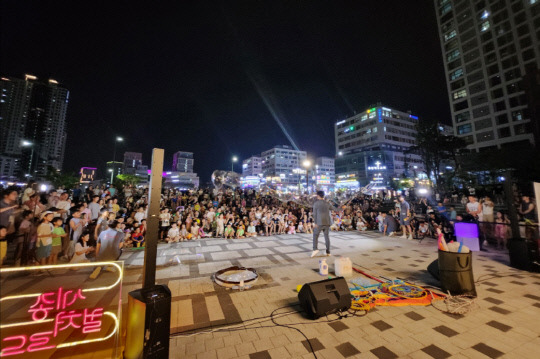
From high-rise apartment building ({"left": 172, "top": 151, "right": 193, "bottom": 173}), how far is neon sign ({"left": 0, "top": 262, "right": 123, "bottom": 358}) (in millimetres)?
145546

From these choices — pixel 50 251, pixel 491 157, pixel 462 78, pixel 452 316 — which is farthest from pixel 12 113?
pixel 462 78

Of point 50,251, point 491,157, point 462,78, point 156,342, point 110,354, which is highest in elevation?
point 462,78

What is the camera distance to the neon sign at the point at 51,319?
2557mm

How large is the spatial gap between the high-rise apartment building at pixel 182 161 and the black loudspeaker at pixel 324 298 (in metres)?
148

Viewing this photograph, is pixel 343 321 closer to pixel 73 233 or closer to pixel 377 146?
pixel 73 233

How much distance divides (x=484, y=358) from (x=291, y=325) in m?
2.65

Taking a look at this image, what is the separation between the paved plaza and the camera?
3049mm

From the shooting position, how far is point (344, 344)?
3.18m

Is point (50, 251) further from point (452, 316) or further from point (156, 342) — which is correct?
point (452, 316)

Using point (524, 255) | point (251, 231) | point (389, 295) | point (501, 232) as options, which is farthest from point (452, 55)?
point (389, 295)

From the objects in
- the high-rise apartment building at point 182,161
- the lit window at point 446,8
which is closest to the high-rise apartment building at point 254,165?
the high-rise apartment building at point 182,161

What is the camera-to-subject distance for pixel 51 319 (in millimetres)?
2736

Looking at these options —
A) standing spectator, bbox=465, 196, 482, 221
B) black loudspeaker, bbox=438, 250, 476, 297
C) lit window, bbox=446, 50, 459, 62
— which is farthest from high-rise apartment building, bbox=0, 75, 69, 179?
lit window, bbox=446, 50, 459, 62

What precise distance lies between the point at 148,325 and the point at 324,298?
2849 mm
